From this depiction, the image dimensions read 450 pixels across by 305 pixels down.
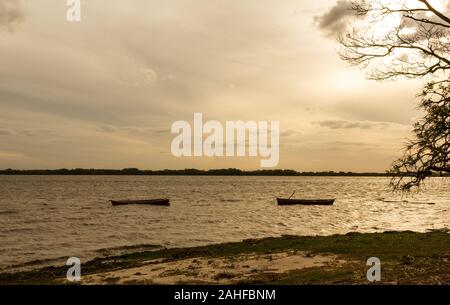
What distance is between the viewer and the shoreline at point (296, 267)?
15445mm

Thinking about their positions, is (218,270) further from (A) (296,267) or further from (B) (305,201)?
(B) (305,201)

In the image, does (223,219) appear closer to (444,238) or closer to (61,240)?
(61,240)

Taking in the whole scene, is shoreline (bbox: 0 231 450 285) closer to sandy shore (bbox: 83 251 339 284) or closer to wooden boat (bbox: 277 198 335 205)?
sandy shore (bbox: 83 251 339 284)

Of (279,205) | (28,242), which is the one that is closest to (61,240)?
(28,242)

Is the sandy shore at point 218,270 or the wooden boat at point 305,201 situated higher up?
the sandy shore at point 218,270

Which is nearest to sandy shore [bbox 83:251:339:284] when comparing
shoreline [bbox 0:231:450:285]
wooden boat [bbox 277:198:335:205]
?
shoreline [bbox 0:231:450:285]

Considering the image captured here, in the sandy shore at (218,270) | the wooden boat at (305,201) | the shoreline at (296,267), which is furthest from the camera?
the wooden boat at (305,201)

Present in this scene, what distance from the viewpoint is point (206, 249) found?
29.7m

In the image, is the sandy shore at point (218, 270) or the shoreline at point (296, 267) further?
the sandy shore at point (218, 270)

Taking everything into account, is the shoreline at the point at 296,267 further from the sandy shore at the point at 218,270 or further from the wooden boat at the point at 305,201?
the wooden boat at the point at 305,201

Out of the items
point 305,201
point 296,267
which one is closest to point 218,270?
point 296,267

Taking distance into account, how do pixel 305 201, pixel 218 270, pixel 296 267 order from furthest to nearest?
pixel 305 201 < pixel 218 270 < pixel 296 267

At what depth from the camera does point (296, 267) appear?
18609 millimetres

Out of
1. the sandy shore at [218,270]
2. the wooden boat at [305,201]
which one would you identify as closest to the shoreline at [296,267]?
the sandy shore at [218,270]
